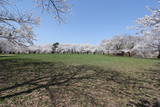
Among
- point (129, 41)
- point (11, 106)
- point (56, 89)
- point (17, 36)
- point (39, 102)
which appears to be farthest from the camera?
point (129, 41)

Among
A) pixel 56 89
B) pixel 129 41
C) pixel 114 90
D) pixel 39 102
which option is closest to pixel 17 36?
pixel 56 89

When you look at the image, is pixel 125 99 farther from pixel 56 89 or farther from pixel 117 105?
pixel 56 89

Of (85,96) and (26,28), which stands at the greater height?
(26,28)

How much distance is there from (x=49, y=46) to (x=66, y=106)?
53370mm

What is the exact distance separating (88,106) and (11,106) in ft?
5.60

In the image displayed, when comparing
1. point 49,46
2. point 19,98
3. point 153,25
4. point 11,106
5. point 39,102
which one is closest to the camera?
point 11,106

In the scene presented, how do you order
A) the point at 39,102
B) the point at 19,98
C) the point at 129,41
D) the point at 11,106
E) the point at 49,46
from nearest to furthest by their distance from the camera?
the point at 11,106
the point at 39,102
the point at 19,98
the point at 129,41
the point at 49,46

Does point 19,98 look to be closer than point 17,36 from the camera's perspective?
Yes

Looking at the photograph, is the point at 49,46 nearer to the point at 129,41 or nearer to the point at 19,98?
the point at 129,41

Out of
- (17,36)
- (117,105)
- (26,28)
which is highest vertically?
(26,28)

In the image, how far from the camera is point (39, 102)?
2740 millimetres

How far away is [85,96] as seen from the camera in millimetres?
3119

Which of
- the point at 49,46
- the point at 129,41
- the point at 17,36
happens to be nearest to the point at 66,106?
the point at 17,36

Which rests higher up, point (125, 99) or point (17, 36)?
point (17, 36)
